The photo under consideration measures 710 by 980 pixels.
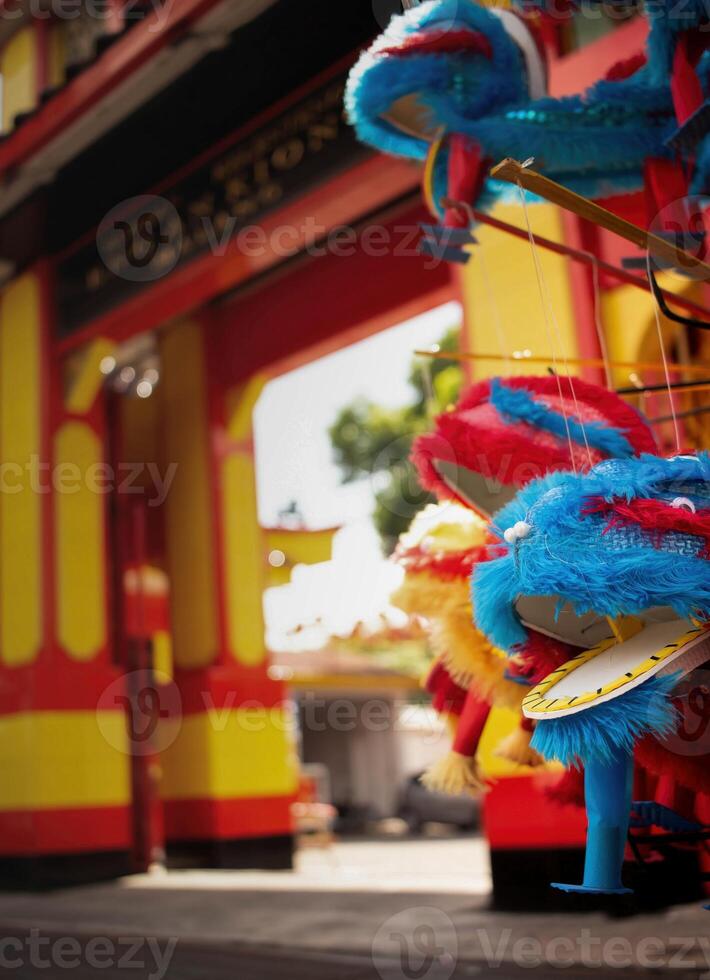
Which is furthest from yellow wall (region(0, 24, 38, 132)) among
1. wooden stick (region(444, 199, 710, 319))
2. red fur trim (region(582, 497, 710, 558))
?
red fur trim (region(582, 497, 710, 558))

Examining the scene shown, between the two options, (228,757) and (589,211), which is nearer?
(589,211)

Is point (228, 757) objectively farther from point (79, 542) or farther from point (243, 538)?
point (79, 542)

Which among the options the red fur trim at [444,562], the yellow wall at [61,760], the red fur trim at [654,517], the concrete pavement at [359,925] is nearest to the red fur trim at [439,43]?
the red fur trim at [444,562]

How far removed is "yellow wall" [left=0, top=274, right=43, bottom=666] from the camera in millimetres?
7707

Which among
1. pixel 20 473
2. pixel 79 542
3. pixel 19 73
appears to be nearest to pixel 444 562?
pixel 79 542

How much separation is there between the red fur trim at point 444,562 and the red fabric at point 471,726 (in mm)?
304

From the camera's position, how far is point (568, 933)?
405cm

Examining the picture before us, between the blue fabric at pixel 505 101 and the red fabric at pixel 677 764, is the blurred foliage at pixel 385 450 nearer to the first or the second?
the blue fabric at pixel 505 101

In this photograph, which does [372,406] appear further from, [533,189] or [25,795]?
[533,189]

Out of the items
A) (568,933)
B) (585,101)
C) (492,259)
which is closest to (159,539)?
(492,259)

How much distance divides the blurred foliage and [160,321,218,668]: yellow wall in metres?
4.44

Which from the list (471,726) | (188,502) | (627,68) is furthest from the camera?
(188,502)

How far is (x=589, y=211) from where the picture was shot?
7.06 ft

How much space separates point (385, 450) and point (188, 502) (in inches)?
236
